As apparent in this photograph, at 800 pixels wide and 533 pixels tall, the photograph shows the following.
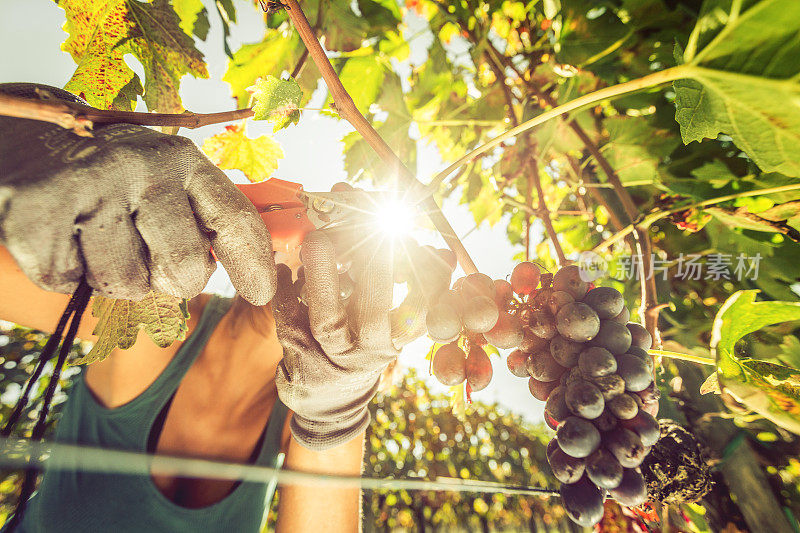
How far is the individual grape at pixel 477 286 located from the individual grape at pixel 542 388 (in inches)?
12.9

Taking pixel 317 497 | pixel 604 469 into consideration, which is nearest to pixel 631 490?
pixel 604 469

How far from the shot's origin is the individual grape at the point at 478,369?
0.89 meters

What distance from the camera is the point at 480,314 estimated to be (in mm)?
786

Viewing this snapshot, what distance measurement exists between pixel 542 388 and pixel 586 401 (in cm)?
20

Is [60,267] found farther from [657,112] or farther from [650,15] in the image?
[657,112]

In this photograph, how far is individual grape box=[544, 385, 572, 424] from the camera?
2.80 ft

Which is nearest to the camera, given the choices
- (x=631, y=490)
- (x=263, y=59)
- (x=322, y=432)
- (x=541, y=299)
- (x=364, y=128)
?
(x=631, y=490)

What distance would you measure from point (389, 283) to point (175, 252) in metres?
0.47

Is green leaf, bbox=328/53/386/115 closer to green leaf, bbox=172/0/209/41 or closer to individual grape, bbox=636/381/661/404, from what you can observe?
green leaf, bbox=172/0/209/41

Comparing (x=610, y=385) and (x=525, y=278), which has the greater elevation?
(x=525, y=278)

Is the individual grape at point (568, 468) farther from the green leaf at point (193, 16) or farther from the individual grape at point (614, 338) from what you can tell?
the green leaf at point (193, 16)

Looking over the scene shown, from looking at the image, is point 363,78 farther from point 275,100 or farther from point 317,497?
point 317,497

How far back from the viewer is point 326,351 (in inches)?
36.0


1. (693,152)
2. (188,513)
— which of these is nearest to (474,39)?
(693,152)
